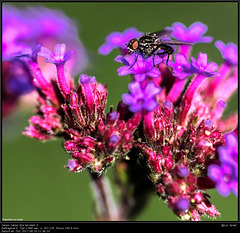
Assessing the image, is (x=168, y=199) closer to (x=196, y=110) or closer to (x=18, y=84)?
(x=196, y=110)

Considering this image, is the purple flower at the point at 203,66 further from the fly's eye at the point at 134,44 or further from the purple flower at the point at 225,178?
the purple flower at the point at 225,178

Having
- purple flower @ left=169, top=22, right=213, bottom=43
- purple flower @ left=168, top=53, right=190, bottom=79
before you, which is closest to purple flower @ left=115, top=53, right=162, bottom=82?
purple flower @ left=168, top=53, right=190, bottom=79

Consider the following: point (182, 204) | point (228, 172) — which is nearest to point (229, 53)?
point (228, 172)

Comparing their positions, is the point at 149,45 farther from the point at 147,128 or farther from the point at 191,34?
the point at 147,128

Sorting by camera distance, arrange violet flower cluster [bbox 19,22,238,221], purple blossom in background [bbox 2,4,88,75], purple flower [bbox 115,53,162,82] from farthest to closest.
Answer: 1. purple blossom in background [bbox 2,4,88,75]
2. violet flower cluster [bbox 19,22,238,221]
3. purple flower [bbox 115,53,162,82]

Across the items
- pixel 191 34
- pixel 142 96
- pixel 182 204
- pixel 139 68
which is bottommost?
pixel 182 204

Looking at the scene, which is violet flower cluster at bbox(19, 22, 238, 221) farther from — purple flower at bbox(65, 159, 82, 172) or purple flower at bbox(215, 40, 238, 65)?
purple flower at bbox(215, 40, 238, 65)

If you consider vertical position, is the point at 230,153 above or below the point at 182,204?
above
